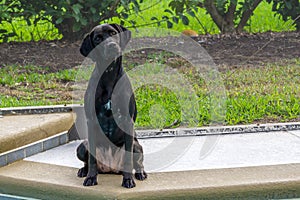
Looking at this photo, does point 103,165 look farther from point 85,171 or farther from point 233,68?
point 233,68

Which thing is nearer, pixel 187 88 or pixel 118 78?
pixel 118 78

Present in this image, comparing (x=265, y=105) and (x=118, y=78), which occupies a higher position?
(x=118, y=78)

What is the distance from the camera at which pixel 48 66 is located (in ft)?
26.2

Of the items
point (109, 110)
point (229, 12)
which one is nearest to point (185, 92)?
point (109, 110)

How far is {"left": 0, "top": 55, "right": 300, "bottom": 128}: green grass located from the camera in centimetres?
599

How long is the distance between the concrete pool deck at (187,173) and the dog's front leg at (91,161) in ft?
0.18

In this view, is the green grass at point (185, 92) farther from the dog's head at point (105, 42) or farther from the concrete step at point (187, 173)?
the dog's head at point (105, 42)

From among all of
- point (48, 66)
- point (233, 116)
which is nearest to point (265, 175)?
point (233, 116)

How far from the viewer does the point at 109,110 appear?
3.98 metres

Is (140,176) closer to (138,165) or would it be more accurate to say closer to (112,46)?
(138,165)

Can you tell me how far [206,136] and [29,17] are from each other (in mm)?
4111

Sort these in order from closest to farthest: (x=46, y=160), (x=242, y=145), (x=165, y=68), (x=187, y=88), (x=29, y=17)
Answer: (x=46, y=160) → (x=242, y=145) → (x=187, y=88) → (x=165, y=68) → (x=29, y=17)

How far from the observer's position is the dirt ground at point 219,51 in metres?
8.16

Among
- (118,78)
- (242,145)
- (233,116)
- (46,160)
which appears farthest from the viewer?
(233,116)
